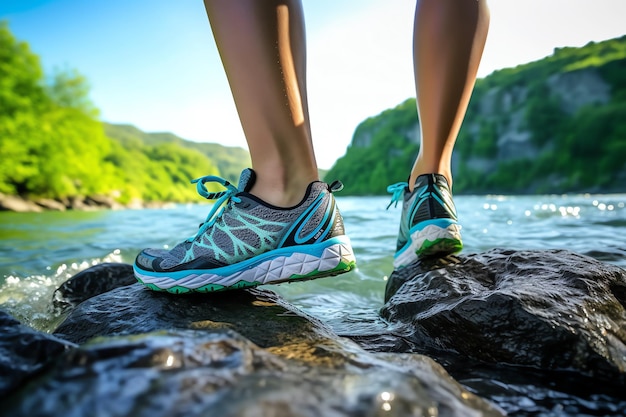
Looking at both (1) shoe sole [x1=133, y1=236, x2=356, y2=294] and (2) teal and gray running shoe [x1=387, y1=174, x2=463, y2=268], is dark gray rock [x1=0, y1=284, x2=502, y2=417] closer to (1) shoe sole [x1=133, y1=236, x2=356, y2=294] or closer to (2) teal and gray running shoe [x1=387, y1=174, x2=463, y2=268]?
(1) shoe sole [x1=133, y1=236, x2=356, y2=294]

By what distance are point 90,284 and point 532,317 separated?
2.59m

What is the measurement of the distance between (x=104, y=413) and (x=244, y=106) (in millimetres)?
1126

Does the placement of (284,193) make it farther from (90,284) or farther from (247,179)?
(90,284)

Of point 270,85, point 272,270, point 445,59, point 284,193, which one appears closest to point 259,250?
point 272,270

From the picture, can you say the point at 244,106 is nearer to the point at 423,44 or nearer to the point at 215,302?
the point at 215,302

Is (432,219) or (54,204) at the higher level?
(432,219)

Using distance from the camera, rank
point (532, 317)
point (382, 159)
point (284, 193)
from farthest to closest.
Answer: point (382, 159)
point (284, 193)
point (532, 317)

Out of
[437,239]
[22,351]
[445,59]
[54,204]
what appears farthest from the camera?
A: [54,204]

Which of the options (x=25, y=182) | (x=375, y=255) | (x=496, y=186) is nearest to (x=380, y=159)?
(x=496, y=186)

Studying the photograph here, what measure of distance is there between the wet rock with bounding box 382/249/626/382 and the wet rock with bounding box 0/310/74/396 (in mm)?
1135

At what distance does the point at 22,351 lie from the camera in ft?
2.77

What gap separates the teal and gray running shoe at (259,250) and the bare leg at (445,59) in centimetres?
83

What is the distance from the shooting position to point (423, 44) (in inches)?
77.9

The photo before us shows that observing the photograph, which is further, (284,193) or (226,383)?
(284,193)
